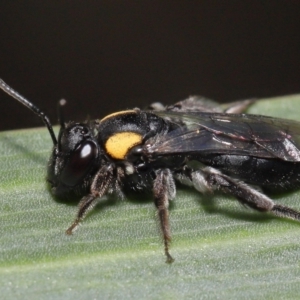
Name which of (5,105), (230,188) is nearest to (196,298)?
(230,188)

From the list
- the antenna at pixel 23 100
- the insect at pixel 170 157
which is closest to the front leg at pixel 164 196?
the insect at pixel 170 157

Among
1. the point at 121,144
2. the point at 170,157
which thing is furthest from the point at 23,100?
the point at 170,157

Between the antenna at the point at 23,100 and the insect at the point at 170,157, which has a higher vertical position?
the antenna at the point at 23,100

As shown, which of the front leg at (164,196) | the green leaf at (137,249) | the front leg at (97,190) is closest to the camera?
the green leaf at (137,249)

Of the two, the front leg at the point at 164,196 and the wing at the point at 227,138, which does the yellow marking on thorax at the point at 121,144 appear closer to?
the wing at the point at 227,138

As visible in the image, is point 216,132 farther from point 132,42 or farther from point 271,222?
point 132,42

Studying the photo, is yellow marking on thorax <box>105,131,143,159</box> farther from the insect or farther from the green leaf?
the green leaf

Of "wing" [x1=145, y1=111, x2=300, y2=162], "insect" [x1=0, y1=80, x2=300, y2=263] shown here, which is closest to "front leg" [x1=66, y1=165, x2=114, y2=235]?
"insect" [x1=0, y1=80, x2=300, y2=263]
